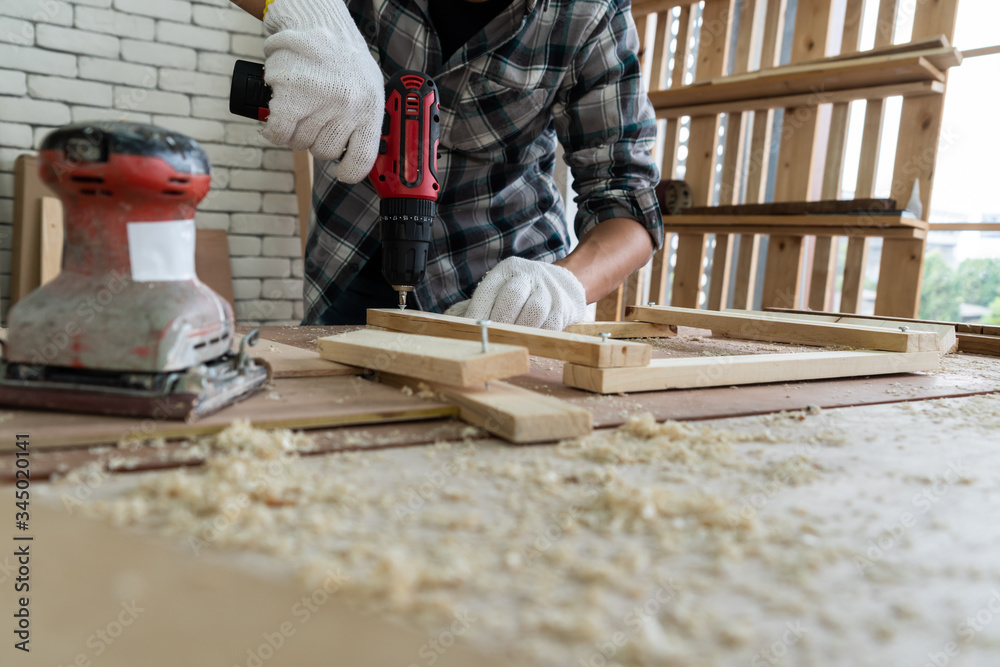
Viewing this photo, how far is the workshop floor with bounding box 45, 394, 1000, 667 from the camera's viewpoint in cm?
33

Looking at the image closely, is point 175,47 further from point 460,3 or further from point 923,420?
point 923,420

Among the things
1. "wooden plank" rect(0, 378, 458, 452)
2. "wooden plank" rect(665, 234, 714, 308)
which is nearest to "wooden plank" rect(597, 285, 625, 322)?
"wooden plank" rect(665, 234, 714, 308)

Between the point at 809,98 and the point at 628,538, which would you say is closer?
the point at 628,538

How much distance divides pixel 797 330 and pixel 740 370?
1.60 ft

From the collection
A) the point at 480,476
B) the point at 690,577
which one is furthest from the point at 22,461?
the point at 690,577

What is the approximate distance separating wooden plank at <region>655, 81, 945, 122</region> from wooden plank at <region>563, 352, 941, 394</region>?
187 centimetres

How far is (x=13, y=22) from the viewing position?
310 centimetres

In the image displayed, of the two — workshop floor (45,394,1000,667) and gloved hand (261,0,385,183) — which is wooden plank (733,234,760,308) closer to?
gloved hand (261,0,385,183)

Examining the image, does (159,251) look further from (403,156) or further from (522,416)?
(403,156)

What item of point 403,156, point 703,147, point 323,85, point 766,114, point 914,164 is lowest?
point 403,156

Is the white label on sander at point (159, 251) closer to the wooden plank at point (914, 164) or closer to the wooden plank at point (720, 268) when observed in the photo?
the wooden plank at point (914, 164)

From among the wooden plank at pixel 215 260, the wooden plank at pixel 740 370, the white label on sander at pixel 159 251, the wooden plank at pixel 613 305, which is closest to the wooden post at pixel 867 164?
the wooden plank at pixel 613 305

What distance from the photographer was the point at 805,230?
2.90m


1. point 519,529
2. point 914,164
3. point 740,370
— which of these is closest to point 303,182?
point 914,164
